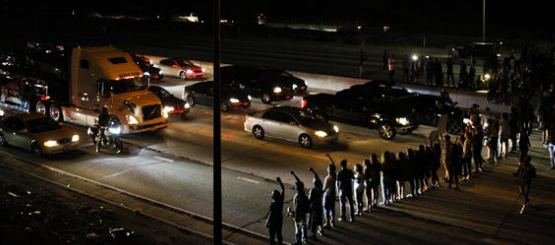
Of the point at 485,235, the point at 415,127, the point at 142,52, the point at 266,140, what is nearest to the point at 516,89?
the point at 415,127

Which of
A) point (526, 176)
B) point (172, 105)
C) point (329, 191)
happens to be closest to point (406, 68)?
point (172, 105)

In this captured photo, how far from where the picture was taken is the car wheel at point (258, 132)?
75.5 ft

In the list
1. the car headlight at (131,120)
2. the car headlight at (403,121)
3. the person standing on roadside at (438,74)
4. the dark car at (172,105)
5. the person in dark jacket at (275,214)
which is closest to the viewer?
the person in dark jacket at (275,214)

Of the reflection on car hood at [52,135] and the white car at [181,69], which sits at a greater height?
the white car at [181,69]

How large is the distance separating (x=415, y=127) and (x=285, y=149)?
17.0 feet

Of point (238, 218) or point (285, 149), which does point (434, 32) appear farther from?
point (238, 218)

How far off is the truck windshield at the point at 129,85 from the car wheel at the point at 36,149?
3.91 metres

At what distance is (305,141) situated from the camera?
2170 centimetres

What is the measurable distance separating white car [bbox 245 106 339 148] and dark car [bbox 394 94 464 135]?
3.48 m

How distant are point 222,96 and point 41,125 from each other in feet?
29.7

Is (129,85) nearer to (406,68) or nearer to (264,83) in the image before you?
(264,83)

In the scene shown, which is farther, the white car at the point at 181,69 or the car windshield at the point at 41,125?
the white car at the point at 181,69

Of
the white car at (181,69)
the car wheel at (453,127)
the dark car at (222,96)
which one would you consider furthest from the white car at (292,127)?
the white car at (181,69)

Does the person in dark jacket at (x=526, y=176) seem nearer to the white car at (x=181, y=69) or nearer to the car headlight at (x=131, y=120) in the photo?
the car headlight at (x=131, y=120)
